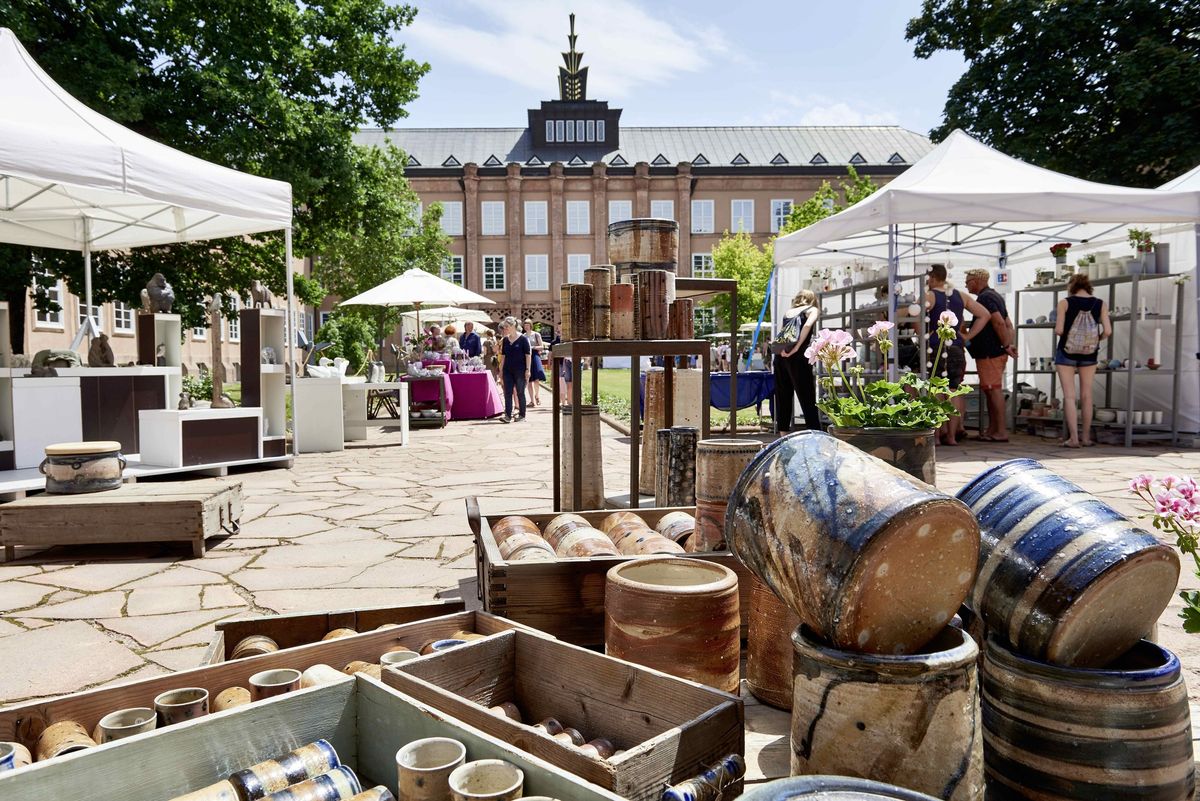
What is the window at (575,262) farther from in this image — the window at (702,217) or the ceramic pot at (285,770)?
the ceramic pot at (285,770)

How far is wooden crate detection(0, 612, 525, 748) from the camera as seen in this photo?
166 cm

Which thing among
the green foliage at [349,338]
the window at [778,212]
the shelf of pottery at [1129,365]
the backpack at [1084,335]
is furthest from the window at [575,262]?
the backpack at [1084,335]

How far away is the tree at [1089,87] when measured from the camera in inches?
640

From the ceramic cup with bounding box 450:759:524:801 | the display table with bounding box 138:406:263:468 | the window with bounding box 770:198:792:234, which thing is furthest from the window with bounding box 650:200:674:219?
the ceramic cup with bounding box 450:759:524:801

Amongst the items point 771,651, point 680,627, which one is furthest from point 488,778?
point 771,651

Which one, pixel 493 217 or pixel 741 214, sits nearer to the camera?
pixel 493 217

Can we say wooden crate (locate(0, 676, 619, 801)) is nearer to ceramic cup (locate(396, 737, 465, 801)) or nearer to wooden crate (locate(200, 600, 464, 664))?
ceramic cup (locate(396, 737, 465, 801))

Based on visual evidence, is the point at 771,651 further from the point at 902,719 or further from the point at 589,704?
the point at 902,719

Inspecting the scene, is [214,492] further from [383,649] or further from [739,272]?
[739,272]

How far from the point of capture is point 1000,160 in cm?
873

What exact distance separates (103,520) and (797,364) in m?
6.39

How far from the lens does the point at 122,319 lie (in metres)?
22.6

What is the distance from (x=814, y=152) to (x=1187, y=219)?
1560 inches

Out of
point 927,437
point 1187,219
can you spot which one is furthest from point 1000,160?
point 927,437
